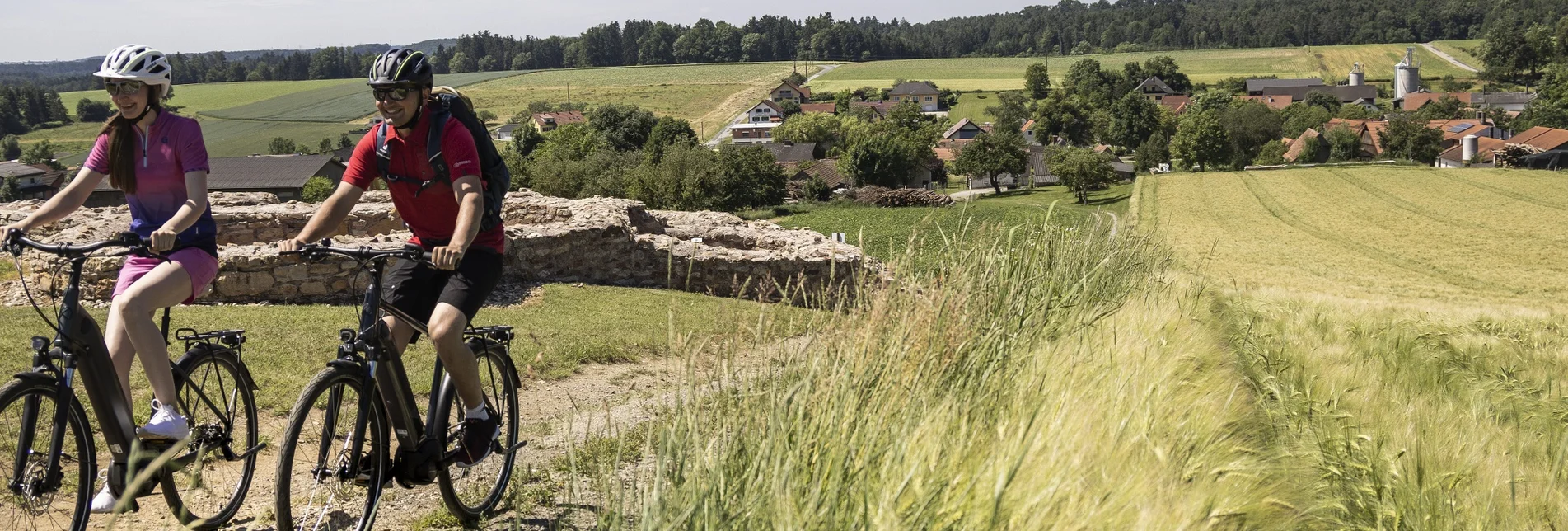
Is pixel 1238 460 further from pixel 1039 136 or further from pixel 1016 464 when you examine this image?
pixel 1039 136

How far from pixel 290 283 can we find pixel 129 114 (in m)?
8.29

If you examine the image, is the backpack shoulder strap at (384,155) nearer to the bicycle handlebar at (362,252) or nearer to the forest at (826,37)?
the bicycle handlebar at (362,252)

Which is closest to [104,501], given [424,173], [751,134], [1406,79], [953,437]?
[424,173]

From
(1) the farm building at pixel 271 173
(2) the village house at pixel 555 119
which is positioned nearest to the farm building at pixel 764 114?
(2) the village house at pixel 555 119

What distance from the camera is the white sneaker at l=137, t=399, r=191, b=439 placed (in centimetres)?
393

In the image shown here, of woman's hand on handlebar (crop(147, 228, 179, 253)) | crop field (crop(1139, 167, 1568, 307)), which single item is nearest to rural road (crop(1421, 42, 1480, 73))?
crop field (crop(1139, 167, 1568, 307))

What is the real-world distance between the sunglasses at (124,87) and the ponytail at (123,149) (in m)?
0.05

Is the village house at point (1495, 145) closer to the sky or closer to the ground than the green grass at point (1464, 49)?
closer to the ground

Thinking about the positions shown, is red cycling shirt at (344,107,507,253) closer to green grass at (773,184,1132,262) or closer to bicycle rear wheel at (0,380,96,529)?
bicycle rear wheel at (0,380,96,529)

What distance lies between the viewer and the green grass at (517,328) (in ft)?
23.7

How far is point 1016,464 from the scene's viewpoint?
2.53 meters

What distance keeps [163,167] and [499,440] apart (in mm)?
1678

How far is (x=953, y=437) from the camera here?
3.03 metres

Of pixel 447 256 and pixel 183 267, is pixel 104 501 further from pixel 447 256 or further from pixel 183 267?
pixel 447 256
